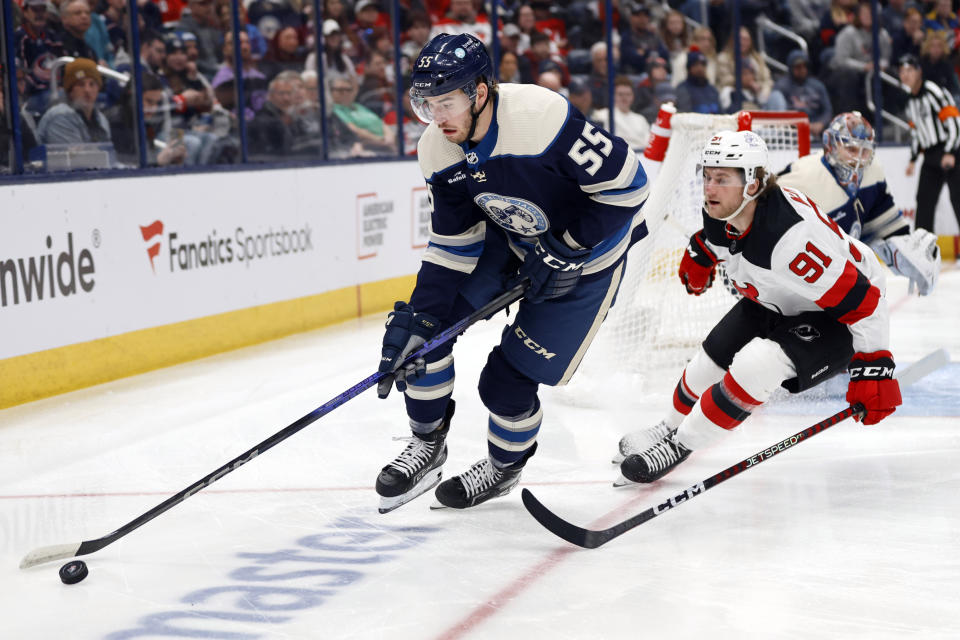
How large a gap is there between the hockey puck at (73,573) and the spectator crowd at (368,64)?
7.62 feet

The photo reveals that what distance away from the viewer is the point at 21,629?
2.11 m

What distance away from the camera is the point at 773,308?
283cm

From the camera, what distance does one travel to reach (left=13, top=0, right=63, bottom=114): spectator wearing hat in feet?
14.1

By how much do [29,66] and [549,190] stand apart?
2.70m

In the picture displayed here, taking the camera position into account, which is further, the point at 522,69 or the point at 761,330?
the point at 522,69

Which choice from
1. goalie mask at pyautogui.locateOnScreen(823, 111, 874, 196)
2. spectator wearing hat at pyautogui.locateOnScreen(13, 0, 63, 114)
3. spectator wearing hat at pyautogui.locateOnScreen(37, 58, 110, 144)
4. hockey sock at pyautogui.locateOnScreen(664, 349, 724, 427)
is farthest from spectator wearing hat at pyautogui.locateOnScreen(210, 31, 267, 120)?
hockey sock at pyautogui.locateOnScreen(664, 349, 724, 427)

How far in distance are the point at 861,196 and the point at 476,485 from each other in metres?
1.99

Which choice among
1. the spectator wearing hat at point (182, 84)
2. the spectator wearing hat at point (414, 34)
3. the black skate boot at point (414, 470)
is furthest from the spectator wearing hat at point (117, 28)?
the black skate boot at point (414, 470)

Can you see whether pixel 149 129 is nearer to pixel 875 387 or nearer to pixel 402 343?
pixel 402 343

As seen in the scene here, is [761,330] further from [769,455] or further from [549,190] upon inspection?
[549,190]

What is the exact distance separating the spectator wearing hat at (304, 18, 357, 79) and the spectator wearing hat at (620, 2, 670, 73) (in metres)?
2.31

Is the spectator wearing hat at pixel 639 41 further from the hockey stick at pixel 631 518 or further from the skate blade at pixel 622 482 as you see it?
the hockey stick at pixel 631 518

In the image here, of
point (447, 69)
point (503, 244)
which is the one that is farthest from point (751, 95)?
point (447, 69)

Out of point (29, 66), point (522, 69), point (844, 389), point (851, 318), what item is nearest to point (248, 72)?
point (29, 66)
